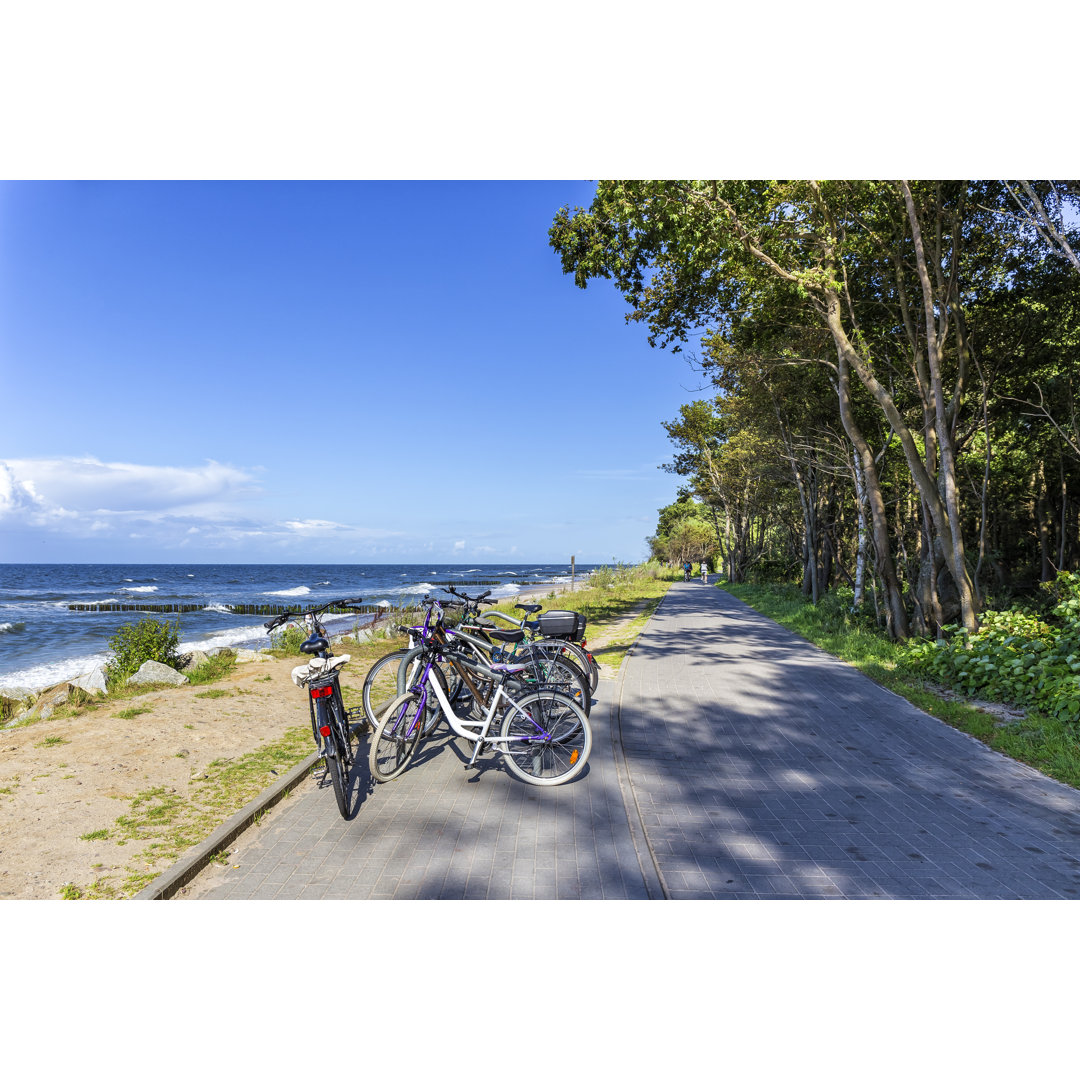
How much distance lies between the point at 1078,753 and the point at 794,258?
8138 millimetres

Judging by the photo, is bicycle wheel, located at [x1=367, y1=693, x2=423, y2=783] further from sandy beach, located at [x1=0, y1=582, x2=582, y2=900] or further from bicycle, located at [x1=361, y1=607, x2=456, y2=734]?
sandy beach, located at [x1=0, y1=582, x2=582, y2=900]

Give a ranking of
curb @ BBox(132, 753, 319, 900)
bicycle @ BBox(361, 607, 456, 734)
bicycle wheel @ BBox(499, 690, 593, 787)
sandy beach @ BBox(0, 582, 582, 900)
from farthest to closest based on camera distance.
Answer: bicycle @ BBox(361, 607, 456, 734)
bicycle wheel @ BBox(499, 690, 593, 787)
sandy beach @ BBox(0, 582, 582, 900)
curb @ BBox(132, 753, 319, 900)

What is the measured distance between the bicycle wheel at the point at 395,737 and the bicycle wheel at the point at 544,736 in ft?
2.35

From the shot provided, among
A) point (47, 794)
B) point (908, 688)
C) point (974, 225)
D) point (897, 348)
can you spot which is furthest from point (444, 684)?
point (897, 348)

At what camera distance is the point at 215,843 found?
3514 mm

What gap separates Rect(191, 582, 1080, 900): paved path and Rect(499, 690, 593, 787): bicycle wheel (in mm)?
135

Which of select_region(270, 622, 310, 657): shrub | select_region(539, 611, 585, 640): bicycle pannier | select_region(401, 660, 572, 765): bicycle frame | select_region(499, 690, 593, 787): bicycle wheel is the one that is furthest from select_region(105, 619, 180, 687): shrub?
select_region(499, 690, 593, 787): bicycle wheel

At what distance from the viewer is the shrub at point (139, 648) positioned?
853cm

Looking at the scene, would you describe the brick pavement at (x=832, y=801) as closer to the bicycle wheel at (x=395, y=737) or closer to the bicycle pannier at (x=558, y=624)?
the bicycle pannier at (x=558, y=624)

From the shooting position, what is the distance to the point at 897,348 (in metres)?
12.2

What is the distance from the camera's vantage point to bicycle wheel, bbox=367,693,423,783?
4.57m

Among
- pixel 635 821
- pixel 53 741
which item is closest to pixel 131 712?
pixel 53 741

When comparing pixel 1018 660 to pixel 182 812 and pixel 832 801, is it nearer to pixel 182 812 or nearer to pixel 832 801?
pixel 832 801

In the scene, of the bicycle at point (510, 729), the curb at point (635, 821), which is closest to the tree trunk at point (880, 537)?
the curb at point (635, 821)
